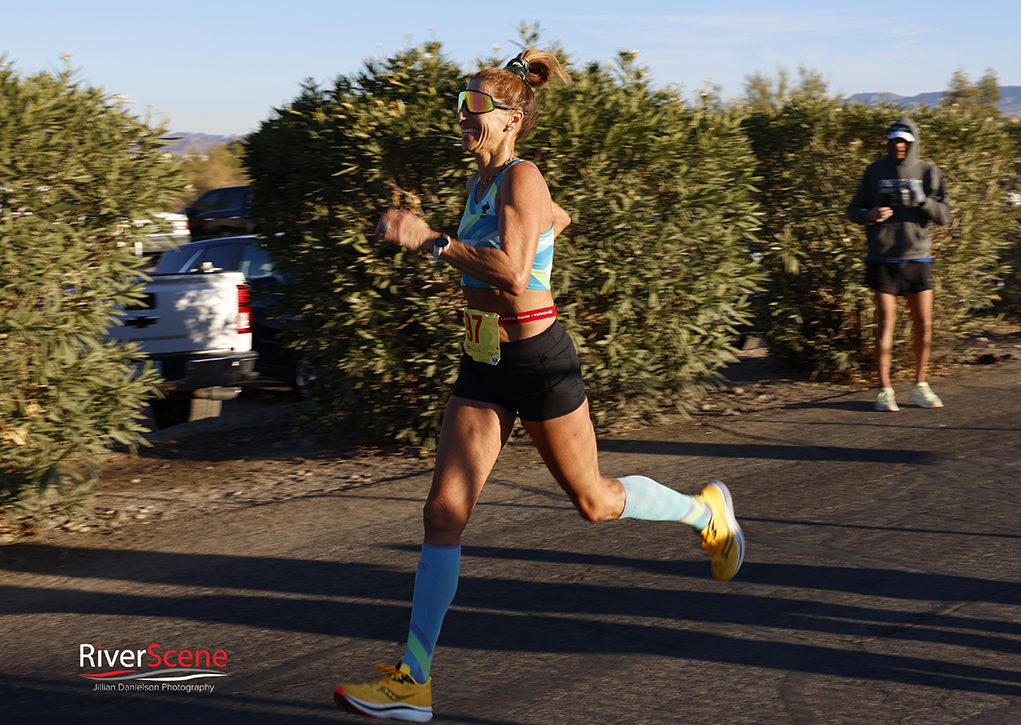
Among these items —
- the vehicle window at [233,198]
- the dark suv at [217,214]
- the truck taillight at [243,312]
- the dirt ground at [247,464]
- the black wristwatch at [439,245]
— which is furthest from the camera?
the vehicle window at [233,198]

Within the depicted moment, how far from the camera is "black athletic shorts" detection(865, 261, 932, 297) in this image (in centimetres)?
762

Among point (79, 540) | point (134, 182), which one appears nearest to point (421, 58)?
point (134, 182)

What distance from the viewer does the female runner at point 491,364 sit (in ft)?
10.6

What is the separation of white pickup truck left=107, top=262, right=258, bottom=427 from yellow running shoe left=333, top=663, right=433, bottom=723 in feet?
17.0

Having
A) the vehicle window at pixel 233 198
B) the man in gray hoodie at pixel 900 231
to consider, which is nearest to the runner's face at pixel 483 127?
the man in gray hoodie at pixel 900 231

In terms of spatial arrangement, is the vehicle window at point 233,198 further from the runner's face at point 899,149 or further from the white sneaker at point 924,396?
the white sneaker at point 924,396

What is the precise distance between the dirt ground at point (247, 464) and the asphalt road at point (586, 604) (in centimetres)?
23

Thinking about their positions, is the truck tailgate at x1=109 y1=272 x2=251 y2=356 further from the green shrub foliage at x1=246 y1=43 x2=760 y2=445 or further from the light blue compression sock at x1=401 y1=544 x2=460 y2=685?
the light blue compression sock at x1=401 y1=544 x2=460 y2=685

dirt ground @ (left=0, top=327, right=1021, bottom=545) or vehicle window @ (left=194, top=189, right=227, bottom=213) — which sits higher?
vehicle window @ (left=194, top=189, right=227, bottom=213)

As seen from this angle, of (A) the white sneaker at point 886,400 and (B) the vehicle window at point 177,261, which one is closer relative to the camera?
(A) the white sneaker at point 886,400

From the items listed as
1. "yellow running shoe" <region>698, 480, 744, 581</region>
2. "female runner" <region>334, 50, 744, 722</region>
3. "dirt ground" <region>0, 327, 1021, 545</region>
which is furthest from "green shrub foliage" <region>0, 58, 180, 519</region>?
"yellow running shoe" <region>698, 480, 744, 581</region>

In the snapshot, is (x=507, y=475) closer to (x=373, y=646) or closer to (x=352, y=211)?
(x=352, y=211)

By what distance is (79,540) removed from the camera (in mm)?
5473

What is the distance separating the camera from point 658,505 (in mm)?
3832
